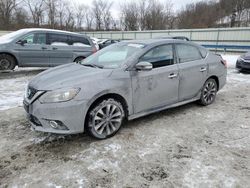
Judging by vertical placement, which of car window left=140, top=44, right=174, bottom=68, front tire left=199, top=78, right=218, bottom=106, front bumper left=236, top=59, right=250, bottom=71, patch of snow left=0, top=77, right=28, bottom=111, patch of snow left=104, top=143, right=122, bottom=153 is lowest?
patch of snow left=104, top=143, right=122, bottom=153

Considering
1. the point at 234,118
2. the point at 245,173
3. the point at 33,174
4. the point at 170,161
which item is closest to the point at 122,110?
the point at 170,161

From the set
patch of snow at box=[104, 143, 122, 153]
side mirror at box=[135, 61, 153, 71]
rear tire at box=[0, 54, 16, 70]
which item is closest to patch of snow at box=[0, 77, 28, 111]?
rear tire at box=[0, 54, 16, 70]

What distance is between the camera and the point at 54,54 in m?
8.66

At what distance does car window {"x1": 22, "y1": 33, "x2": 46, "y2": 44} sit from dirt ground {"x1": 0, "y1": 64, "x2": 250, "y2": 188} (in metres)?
4.31

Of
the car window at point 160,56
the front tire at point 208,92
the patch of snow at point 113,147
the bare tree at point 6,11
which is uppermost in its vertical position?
the bare tree at point 6,11

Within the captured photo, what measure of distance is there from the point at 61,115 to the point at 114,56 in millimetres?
1612

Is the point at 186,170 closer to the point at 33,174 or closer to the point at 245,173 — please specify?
the point at 245,173

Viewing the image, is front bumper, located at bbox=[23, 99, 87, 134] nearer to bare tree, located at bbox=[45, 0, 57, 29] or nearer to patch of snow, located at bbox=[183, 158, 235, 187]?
patch of snow, located at bbox=[183, 158, 235, 187]

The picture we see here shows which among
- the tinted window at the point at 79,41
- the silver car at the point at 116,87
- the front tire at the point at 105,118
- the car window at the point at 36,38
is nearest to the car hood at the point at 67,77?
the silver car at the point at 116,87

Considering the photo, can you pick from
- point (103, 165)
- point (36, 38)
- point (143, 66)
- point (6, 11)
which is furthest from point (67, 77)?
point (6, 11)

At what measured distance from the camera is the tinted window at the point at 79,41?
904cm

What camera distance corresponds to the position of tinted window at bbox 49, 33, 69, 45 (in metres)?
8.60

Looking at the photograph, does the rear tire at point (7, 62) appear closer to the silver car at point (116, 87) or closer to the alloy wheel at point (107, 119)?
the silver car at point (116, 87)

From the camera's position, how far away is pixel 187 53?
4754 mm
